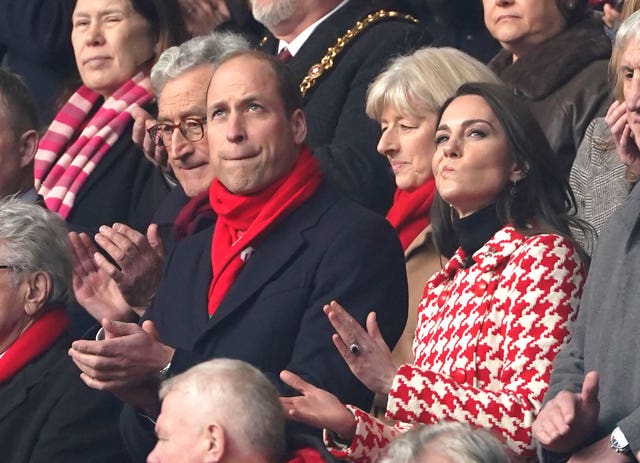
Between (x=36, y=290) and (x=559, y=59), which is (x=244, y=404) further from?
(x=559, y=59)

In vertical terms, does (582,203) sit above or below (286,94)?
below

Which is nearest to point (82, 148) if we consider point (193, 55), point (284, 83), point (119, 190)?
point (119, 190)

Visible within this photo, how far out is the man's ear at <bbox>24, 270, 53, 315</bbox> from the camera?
588 cm

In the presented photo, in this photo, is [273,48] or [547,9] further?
[273,48]

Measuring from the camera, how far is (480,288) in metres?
4.92

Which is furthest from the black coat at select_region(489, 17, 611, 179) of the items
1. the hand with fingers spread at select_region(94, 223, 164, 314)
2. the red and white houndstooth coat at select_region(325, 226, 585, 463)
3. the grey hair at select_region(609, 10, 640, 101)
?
the hand with fingers spread at select_region(94, 223, 164, 314)

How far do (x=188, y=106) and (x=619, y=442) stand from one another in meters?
2.50

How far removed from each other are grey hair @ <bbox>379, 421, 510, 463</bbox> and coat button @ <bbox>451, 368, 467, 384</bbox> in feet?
1.88

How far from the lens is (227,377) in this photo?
181 inches

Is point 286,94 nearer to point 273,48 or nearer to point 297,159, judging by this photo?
point 297,159

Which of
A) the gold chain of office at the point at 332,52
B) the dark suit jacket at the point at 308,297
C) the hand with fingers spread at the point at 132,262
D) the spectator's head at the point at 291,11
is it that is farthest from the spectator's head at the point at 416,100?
the spectator's head at the point at 291,11

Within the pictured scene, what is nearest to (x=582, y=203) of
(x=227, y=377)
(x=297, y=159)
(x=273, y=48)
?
(x=297, y=159)

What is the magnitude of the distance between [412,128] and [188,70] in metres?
0.94

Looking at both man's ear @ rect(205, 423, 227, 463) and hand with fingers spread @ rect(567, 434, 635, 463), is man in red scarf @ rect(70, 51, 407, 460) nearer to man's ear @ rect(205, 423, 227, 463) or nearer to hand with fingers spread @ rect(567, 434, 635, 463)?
man's ear @ rect(205, 423, 227, 463)
